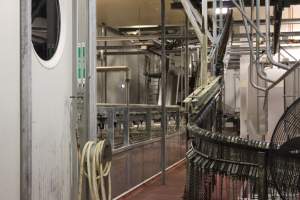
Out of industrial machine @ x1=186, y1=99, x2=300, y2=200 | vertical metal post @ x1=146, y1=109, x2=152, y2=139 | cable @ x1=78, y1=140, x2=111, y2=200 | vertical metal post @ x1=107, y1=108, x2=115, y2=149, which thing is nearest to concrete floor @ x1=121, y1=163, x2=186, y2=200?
vertical metal post @ x1=146, y1=109, x2=152, y2=139

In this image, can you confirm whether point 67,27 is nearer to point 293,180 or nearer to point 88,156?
point 88,156

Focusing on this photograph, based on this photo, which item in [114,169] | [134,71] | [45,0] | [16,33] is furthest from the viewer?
[134,71]

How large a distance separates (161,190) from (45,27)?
10.3 ft

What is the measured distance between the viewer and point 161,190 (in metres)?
5.22

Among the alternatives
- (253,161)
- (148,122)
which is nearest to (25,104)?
(253,161)

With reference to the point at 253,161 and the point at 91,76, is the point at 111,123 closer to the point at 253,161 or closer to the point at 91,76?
the point at 91,76

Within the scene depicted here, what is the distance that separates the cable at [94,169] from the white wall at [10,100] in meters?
0.37

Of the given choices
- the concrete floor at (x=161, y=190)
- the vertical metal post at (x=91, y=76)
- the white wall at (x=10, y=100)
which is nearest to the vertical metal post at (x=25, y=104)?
the white wall at (x=10, y=100)

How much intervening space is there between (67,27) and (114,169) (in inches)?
78.6

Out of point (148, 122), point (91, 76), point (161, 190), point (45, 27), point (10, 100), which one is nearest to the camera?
point (10, 100)

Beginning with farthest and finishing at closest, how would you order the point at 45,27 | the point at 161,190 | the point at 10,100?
the point at 161,190 < the point at 45,27 < the point at 10,100

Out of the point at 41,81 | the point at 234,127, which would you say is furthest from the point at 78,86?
the point at 234,127

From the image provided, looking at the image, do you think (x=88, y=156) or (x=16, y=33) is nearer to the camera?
(x=16, y=33)

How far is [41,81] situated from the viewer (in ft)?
7.63
